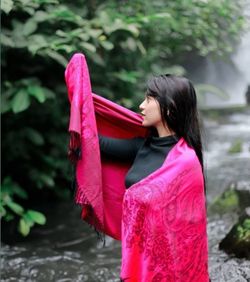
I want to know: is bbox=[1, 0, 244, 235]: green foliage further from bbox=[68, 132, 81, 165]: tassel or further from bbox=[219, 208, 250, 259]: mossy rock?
bbox=[68, 132, 81, 165]: tassel

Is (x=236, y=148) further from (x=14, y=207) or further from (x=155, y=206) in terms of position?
(x=155, y=206)

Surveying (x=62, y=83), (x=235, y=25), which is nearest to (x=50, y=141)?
(x=62, y=83)

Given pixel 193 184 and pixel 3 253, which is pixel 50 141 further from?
pixel 193 184

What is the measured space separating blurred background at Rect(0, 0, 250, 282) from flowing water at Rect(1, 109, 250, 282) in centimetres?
1

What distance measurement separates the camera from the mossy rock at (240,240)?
3.67 m

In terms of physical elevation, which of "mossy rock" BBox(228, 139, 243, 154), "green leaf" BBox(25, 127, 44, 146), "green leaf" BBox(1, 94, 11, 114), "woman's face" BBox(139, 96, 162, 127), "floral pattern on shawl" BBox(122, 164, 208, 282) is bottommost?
"mossy rock" BBox(228, 139, 243, 154)

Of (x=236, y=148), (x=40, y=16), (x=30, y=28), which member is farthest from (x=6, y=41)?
(x=236, y=148)

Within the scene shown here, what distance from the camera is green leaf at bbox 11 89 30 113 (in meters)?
4.25

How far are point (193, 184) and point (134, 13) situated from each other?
4.31 m

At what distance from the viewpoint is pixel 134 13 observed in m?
6.05

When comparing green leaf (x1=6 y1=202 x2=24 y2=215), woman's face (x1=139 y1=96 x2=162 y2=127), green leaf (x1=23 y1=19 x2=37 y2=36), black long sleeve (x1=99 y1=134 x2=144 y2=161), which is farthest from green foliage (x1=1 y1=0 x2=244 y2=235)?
woman's face (x1=139 y1=96 x2=162 y2=127)

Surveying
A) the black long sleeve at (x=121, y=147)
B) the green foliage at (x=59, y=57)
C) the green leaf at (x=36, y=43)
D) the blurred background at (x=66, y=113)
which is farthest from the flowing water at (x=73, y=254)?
the green leaf at (x=36, y=43)

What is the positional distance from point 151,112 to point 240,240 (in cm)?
194

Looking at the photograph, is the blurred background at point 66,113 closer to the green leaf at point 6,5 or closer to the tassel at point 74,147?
the green leaf at point 6,5
